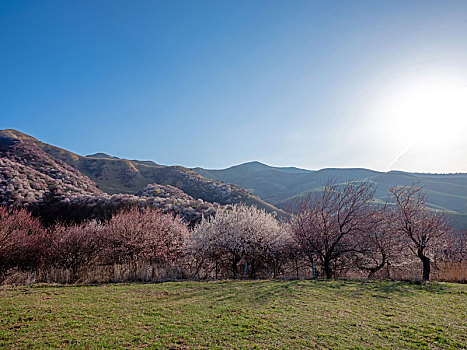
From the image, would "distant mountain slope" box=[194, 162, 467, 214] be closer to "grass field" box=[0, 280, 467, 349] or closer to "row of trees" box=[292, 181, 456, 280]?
"row of trees" box=[292, 181, 456, 280]

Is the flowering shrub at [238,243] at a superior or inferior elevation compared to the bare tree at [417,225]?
inferior

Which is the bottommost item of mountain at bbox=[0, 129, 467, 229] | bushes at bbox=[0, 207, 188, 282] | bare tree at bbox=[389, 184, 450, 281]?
bushes at bbox=[0, 207, 188, 282]

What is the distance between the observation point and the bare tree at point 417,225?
1339 cm

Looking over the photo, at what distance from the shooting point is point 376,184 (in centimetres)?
11588

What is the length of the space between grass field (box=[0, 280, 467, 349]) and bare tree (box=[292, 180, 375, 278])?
5689 millimetres

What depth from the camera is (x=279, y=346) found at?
14.8 ft

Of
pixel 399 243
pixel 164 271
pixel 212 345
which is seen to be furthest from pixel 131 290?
pixel 399 243

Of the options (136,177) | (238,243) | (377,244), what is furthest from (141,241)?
(136,177)

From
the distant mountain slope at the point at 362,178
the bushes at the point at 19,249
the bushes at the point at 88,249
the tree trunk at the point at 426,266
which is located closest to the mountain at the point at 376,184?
the distant mountain slope at the point at 362,178

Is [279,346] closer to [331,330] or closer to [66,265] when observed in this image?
[331,330]

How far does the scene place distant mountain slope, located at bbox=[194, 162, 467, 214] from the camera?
105125 mm

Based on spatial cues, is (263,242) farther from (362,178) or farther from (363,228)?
(362,178)

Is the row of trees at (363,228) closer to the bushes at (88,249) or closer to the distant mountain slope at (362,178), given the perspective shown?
the bushes at (88,249)

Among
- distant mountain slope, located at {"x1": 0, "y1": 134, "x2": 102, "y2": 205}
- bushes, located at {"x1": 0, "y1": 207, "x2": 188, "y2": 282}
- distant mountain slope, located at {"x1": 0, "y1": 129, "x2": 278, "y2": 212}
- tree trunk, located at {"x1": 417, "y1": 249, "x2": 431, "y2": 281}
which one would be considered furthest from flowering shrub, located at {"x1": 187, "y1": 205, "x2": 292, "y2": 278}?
distant mountain slope, located at {"x1": 0, "y1": 129, "x2": 278, "y2": 212}
